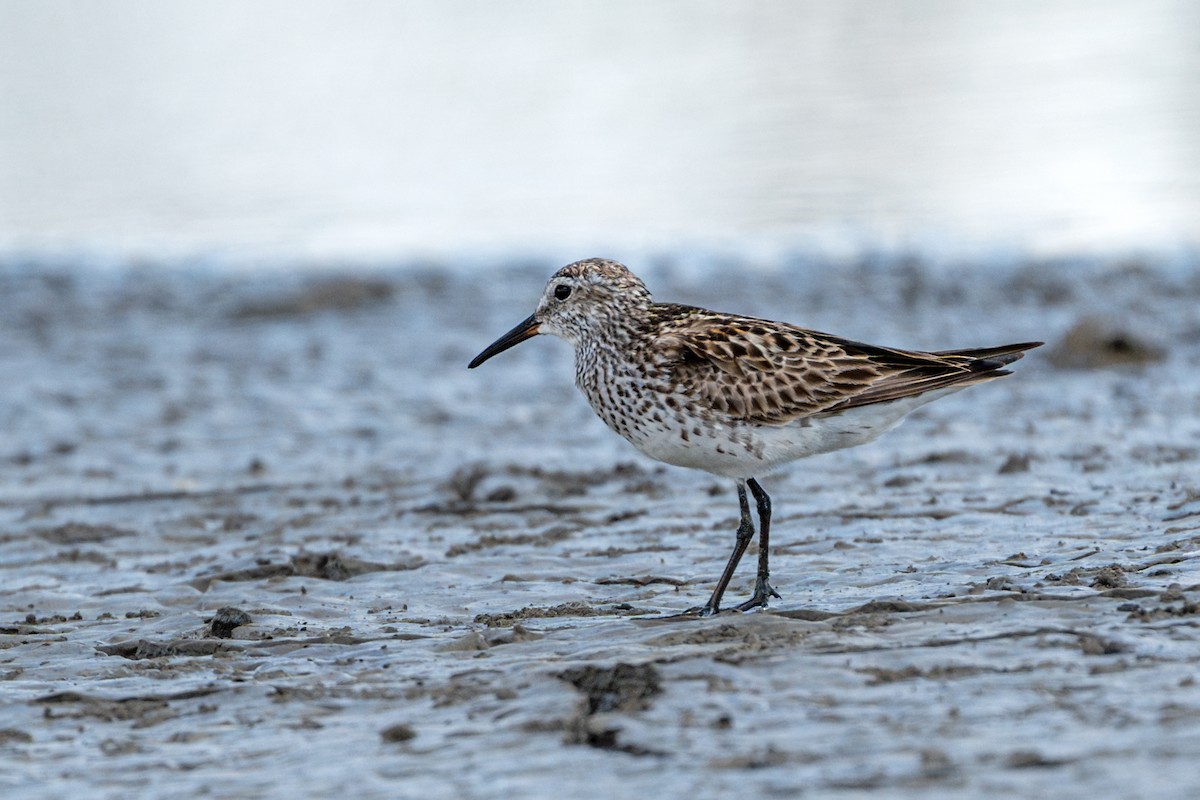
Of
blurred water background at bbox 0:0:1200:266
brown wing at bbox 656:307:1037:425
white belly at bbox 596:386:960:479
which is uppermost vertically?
blurred water background at bbox 0:0:1200:266

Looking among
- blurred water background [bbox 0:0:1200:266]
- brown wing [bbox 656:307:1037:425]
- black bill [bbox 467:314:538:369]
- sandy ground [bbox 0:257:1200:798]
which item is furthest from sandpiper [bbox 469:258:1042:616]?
blurred water background [bbox 0:0:1200:266]

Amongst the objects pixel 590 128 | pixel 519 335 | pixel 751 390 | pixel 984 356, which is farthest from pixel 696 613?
pixel 590 128

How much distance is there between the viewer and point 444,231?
18406 millimetres

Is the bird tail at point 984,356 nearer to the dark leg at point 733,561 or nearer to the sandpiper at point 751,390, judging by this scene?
the sandpiper at point 751,390

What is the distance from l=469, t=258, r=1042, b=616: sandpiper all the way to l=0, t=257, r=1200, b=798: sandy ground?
641mm

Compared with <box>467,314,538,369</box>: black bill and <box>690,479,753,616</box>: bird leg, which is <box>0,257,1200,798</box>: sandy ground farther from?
<box>467,314,538,369</box>: black bill

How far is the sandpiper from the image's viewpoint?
6984 millimetres

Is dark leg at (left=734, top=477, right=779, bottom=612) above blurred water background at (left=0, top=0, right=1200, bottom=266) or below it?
below

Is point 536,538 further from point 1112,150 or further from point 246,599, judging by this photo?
point 1112,150

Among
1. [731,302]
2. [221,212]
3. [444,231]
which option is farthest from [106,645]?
[221,212]

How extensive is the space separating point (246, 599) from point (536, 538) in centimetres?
173

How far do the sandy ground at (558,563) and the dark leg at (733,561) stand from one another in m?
0.29

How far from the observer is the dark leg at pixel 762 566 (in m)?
6.76

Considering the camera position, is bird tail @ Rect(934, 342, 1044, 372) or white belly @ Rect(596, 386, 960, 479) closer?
white belly @ Rect(596, 386, 960, 479)
